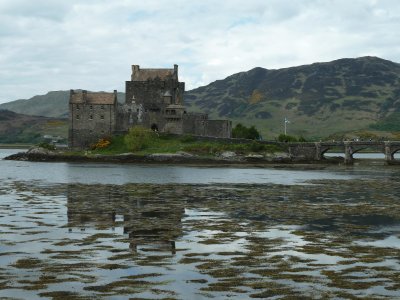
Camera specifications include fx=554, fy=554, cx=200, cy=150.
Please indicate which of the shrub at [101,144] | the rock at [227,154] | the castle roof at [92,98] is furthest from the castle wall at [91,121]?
Answer: the rock at [227,154]

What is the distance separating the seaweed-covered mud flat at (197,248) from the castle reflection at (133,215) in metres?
0.06

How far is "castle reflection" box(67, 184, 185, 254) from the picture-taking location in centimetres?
2342

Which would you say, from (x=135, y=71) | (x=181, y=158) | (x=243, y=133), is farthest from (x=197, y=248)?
(x=243, y=133)

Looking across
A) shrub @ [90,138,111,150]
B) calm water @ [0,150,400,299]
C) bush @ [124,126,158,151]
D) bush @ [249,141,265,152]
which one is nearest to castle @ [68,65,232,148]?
shrub @ [90,138,111,150]

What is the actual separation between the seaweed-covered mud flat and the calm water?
1.8 inches

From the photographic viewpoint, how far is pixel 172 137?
116812mm

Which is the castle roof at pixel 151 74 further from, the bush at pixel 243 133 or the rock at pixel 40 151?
the rock at pixel 40 151

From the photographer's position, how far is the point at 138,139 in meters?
112

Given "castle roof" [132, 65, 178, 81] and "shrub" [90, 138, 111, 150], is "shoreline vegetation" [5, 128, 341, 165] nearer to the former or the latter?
"shrub" [90, 138, 111, 150]

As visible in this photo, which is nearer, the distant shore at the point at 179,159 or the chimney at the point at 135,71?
the distant shore at the point at 179,159

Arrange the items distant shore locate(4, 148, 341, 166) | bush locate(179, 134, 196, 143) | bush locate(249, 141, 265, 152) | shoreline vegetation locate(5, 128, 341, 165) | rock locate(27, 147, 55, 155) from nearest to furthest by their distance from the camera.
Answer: distant shore locate(4, 148, 341, 166) < shoreline vegetation locate(5, 128, 341, 165) < bush locate(249, 141, 265, 152) < bush locate(179, 134, 196, 143) < rock locate(27, 147, 55, 155)

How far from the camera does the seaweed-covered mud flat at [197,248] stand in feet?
50.9

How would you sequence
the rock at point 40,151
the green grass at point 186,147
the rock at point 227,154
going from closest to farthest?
the rock at point 227,154
the green grass at point 186,147
the rock at point 40,151

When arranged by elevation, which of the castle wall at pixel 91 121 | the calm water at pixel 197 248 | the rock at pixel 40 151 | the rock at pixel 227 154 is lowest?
the calm water at pixel 197 248
